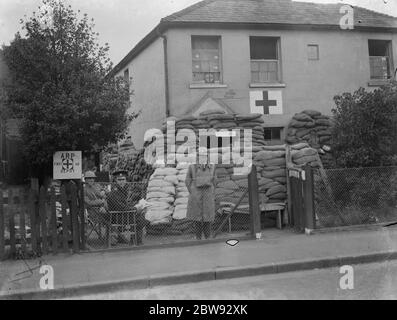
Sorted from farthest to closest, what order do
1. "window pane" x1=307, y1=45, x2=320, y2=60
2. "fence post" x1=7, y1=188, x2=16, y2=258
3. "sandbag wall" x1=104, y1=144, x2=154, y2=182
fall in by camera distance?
"window pane" x1=307, y1=45, x2=320, y2=60, "sandbag wall" x1=104, y1=144, x2=154, y2=182, "fence post" x1=7, y1=188, x2=16, y2=258

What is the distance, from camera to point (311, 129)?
14.4 meters

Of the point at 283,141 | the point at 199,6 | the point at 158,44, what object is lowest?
the point at 283,141

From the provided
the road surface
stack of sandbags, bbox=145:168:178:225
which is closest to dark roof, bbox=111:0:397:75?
stack of sandbags, bbox=145:168:178:225

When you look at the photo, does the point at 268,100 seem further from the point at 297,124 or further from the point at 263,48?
the point at 263,48

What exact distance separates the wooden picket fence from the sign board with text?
2.45 feet

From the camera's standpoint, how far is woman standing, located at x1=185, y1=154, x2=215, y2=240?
9.37m

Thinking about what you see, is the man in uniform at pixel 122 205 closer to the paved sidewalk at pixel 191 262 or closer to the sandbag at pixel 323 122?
the paved sidewalk at pixel 191 262

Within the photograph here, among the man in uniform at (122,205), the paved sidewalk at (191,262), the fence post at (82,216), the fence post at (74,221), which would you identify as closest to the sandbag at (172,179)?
the man in uniform at (122,205)

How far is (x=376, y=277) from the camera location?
260 inches

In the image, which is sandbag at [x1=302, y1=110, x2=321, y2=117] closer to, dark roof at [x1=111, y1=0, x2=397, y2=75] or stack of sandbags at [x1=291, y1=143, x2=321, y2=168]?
dark roof at [x1=111, y1=0, x2=397, y2=75]

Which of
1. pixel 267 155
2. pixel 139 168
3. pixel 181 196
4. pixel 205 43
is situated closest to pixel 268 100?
pixel 205 43
